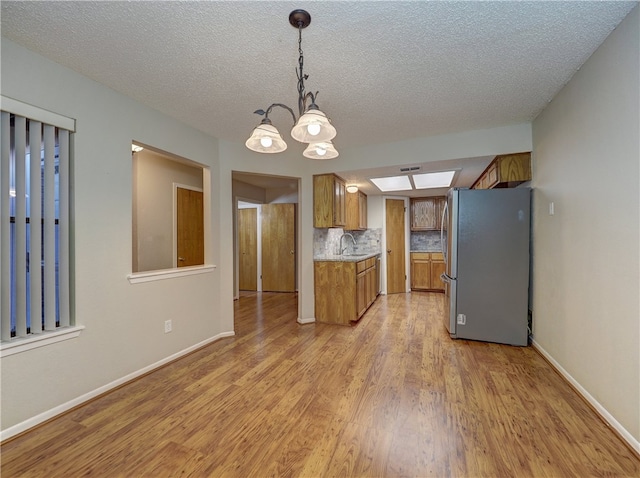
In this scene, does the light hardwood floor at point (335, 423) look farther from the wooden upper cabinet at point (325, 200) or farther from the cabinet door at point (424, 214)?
the cabinet door at point (424, 214)

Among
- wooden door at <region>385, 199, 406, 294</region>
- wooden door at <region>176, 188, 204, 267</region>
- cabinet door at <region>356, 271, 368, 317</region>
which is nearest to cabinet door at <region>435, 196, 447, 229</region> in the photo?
wooden door at <region>385, 199, 406, 294</region>

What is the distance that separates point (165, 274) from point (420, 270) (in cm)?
521

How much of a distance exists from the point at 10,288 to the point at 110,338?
721 millimetres

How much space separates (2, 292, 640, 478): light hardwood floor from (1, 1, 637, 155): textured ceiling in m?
2.37

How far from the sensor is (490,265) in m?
3.05

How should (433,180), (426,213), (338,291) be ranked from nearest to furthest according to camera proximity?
(338,291) → (433,180) → (426,213)

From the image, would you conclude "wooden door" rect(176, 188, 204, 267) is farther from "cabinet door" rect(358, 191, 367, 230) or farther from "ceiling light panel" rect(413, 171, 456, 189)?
"ceiling light panel" rect(413, 171, 456, 189)

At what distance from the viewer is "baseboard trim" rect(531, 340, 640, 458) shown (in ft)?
4.96

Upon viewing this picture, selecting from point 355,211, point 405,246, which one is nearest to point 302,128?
point 355,211

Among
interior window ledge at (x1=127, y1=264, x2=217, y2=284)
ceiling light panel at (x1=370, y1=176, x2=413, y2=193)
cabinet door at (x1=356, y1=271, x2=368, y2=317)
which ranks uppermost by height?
ceiling light panel at (x1=370, y1=176, x2=413, y2=193)

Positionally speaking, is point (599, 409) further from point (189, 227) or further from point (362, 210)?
point (189, 227)

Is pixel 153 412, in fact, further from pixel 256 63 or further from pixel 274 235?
pixel 274 235

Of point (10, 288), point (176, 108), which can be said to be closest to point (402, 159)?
point (176, 108)

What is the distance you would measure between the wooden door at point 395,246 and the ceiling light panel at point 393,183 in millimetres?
686
